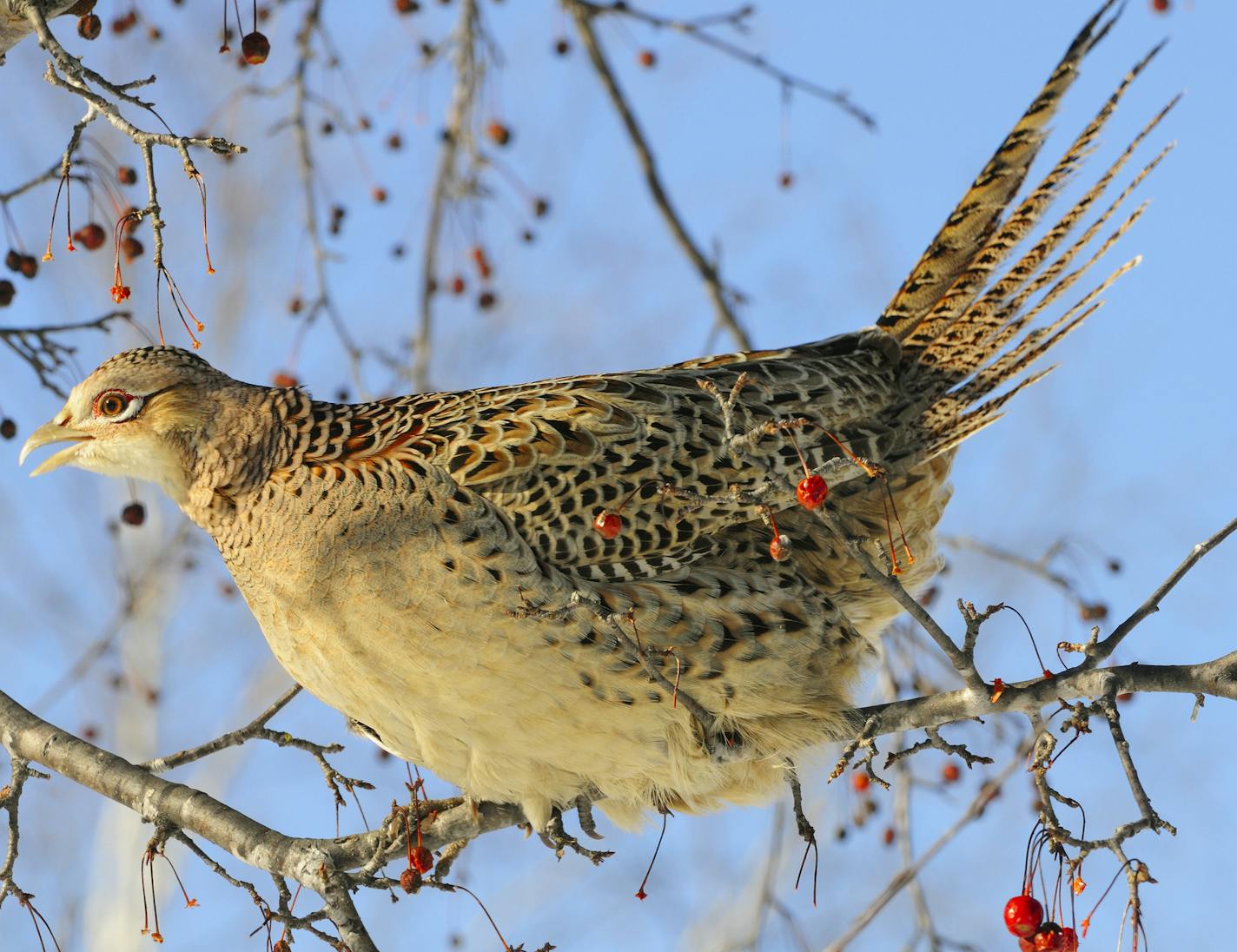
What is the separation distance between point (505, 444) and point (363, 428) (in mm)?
562

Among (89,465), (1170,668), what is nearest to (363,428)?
(89,465)

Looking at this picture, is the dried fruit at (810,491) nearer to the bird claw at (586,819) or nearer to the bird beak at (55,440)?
the bird claw at (586,819)

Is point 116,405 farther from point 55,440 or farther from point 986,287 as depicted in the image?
point 986,287

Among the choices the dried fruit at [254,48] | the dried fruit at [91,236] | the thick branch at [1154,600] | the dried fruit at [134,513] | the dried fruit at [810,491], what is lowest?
the thick branch at [1154,600]

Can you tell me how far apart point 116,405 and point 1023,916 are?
331 cm

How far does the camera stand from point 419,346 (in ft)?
→ 22.3

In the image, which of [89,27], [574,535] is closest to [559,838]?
[574,535]

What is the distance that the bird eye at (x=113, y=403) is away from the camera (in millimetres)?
4801

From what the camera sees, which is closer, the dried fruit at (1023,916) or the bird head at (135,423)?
the dried fruit at (1023,916)

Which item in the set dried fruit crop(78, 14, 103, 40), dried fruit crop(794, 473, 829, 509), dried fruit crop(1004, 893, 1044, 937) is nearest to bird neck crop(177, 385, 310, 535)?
dried fruit crop(78, 14, 103, 40)

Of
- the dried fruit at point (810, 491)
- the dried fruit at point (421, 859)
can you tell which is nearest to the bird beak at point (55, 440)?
the dried fruit at point (421, 859)

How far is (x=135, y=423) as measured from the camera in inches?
188

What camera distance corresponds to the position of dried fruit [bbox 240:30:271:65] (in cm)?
444

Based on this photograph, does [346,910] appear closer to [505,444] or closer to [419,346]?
[505,444]
